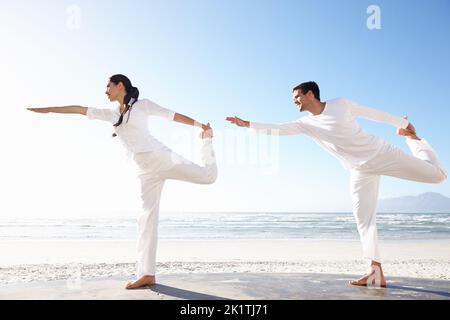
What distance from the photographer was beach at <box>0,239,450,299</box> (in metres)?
9.45

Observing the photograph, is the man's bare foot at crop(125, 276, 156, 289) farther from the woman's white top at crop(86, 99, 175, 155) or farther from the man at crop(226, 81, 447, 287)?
the man at crop(226, 81, 447, 287)

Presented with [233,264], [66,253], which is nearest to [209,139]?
[233,264]

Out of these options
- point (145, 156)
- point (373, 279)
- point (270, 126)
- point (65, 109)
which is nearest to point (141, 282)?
point (145, 156)

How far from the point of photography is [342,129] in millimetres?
4754

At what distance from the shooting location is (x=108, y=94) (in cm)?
475

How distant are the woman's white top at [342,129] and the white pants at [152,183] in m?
0.94

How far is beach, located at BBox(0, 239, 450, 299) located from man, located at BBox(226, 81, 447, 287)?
45.4 inches

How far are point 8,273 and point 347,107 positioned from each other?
893 centimetres

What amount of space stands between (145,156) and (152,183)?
0.35 metres

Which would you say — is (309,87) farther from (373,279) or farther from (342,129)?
(373,279)

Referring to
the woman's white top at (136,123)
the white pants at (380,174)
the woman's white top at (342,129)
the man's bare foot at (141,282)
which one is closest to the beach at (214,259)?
the man's bare foot at (141,282)

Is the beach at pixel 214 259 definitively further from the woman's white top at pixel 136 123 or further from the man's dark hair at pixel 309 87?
the man's dark hair at pixel 309 87

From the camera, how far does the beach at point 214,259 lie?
945 centimetres
